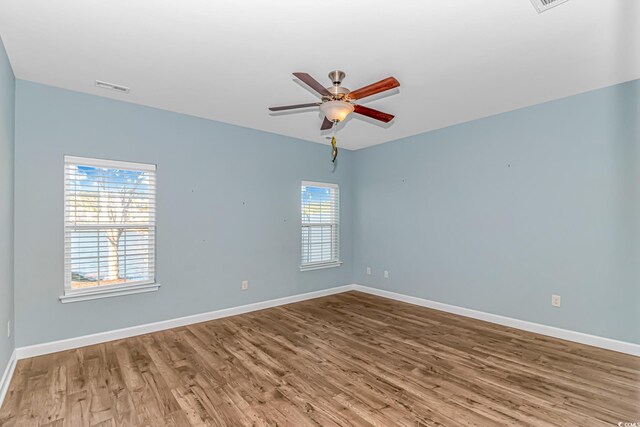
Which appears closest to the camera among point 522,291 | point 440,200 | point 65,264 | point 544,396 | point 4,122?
point 544,396

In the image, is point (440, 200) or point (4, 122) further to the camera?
point (440, 200)

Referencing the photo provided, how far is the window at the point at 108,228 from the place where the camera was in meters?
3.39

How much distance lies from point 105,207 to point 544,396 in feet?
14.8

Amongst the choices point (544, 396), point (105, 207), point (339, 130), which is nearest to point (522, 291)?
point (544, 396)

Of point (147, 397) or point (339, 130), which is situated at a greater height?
point (339, 130)

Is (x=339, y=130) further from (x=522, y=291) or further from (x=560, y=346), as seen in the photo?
(x=560, y=346)

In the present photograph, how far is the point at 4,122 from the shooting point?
2.61m

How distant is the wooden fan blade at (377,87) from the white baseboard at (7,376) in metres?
3.53

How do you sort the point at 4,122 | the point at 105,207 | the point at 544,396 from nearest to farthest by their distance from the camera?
1. the point at 544,396
2. the point at 4,122
3. the point at 105,207

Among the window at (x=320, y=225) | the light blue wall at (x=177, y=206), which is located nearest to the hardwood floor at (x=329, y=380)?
the light blue wall at (x=177, y=206)

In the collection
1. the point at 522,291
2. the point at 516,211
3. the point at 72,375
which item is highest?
the point at 516,211

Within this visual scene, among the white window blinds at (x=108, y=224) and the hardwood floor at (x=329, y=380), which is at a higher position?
the white window blinds at (x=108, y=224)

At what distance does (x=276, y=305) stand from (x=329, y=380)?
2.41 m

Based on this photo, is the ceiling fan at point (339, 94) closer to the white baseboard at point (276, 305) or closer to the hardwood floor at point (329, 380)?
the hardwood floor at point (329, 380)
